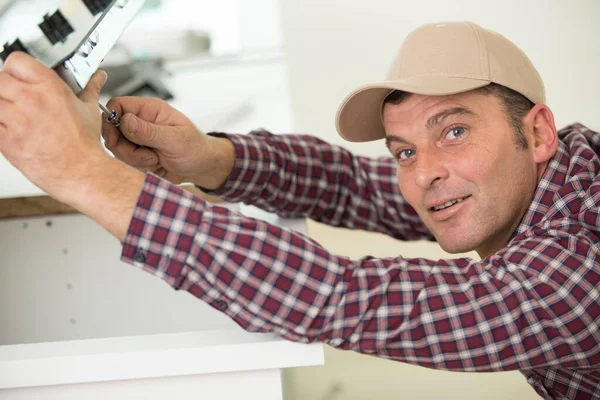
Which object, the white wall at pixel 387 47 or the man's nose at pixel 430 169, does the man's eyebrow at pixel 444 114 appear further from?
the white wall at pixel 387 47

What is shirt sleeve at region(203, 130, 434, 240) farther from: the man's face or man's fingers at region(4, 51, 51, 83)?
man's fingers at region(4, 51, 51, 83)

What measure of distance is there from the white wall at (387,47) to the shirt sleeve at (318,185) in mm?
663

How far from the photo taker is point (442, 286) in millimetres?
816

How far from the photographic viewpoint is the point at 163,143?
1.05 metres

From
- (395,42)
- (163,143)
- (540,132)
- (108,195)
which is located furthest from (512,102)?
(395,42)

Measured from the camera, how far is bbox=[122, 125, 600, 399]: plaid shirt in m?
0.73

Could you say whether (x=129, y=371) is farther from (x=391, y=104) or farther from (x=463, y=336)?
(x=391, y=104)

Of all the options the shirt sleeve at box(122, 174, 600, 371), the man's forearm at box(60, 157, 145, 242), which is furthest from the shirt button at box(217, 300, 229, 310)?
the man's forearm at box(60, 157, 145, 242)

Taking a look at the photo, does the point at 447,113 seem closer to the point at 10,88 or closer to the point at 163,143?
the point at 163,143

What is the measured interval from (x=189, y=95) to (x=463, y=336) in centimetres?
A: 145

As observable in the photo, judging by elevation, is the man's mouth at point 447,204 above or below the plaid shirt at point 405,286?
below

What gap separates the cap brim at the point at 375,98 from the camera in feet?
3.22

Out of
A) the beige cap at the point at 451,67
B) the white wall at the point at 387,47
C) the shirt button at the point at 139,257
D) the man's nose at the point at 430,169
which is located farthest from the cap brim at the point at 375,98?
the white wall at the point at 387,47

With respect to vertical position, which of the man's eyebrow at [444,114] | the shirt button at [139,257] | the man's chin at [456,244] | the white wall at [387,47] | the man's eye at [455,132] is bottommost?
the white wall at [387,47]
